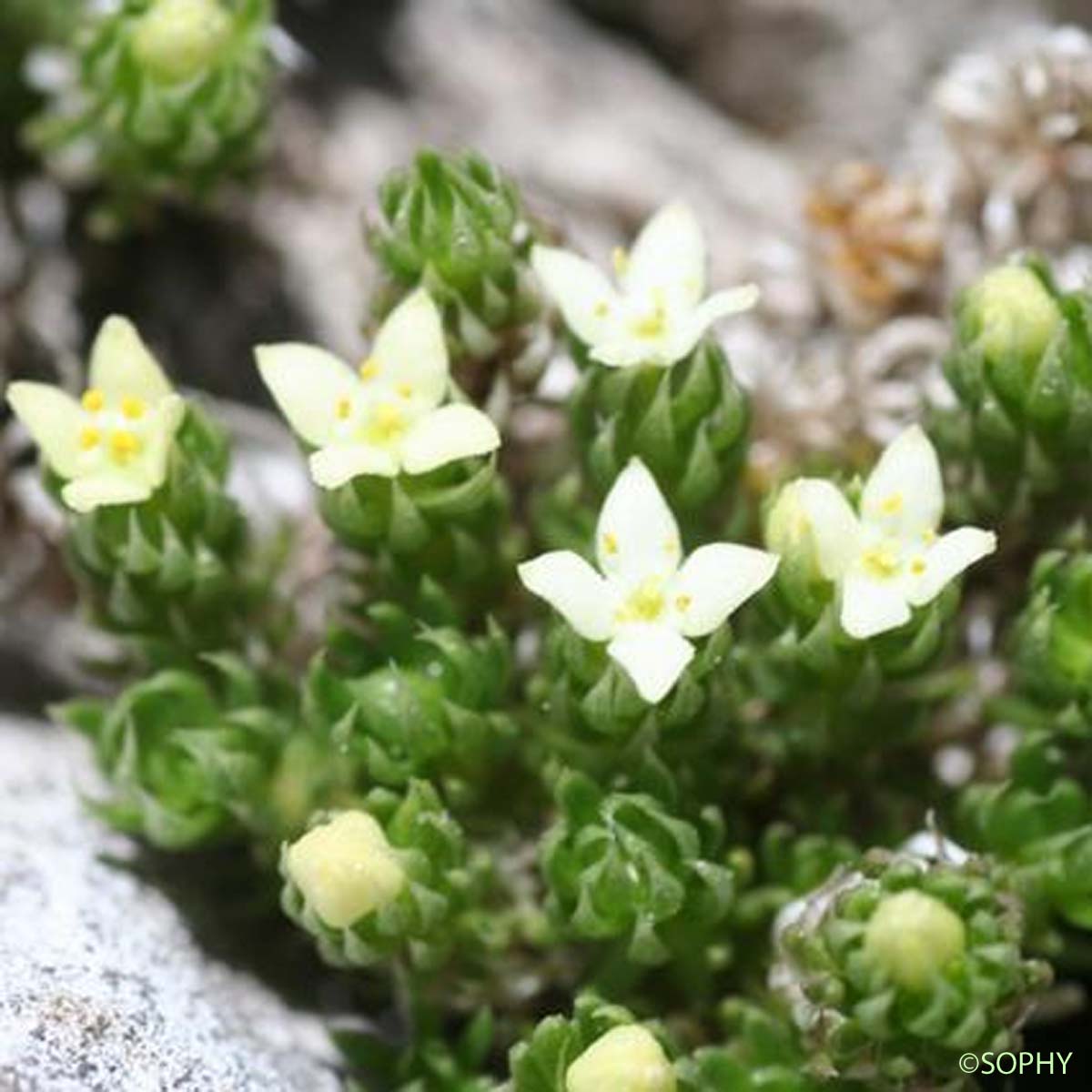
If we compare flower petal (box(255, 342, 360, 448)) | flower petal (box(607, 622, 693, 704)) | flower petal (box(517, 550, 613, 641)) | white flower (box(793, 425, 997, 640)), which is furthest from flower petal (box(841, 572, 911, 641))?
flower petal (box(255, 342, 360, 448))

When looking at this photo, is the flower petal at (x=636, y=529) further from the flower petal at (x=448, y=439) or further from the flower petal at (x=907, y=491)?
the flower petal at (x=907, y=491)

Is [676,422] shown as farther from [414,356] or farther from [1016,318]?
[1016,318]

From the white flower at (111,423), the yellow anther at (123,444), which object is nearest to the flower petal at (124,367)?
the white flower at (111,423)

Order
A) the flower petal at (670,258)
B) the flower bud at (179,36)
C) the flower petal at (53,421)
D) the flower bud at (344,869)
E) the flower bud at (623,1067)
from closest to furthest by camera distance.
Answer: the flower bud at (623,1067), the flower bud at (344,869), the flower petal at (53,421), the flower petal at (670,258), the flower bud at (179,36)

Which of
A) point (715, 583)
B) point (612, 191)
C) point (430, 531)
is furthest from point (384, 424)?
point (612, 191)

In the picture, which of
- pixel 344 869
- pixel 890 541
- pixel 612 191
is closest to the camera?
pixel 344 869
